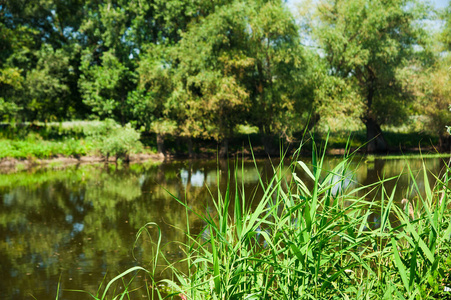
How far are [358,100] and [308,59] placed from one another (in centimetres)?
387

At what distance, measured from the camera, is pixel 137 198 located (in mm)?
11477

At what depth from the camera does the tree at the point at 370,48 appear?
23.6 meters

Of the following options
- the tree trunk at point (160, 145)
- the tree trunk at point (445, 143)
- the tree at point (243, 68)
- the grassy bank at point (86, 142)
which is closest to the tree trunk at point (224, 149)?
the grassy bank at point (86, 142)

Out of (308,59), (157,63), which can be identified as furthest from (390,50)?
(157,63)

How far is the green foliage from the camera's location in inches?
895

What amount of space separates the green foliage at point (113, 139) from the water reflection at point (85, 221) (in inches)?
256

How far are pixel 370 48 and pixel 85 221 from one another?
20.2 m

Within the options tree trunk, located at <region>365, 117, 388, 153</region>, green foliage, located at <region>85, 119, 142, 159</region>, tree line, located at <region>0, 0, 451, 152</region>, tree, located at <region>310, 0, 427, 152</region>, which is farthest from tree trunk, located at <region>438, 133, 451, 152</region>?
green foliage, located at <region>85, 119, 142, 159</region>

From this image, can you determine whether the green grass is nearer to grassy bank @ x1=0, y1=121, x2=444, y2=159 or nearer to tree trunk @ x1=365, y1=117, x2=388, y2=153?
grassy bank @ x1=0, y1=121, x2=444, y2=159

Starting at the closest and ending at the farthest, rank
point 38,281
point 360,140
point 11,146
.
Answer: point 38,281, point 11,146, point 360,140

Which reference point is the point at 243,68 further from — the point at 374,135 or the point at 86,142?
the point at 374,135

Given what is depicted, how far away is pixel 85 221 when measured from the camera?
351 inches

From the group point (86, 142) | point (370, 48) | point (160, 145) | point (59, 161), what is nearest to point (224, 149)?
point (160, 145)

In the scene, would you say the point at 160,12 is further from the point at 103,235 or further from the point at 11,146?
the point at 103,235
